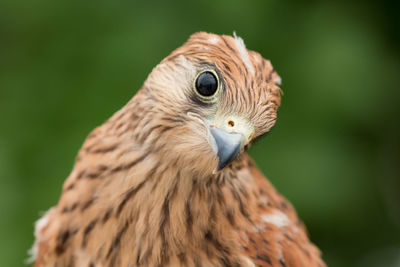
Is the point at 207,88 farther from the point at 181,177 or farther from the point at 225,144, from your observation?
the point at 181,177

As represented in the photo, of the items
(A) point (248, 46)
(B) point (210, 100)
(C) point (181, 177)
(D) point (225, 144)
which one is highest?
(A) point (248, 46)

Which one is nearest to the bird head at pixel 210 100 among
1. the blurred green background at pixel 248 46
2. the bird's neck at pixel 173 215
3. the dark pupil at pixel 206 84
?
the dark pupil at pixel 206 84

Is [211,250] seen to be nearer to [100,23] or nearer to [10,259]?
[10,259]

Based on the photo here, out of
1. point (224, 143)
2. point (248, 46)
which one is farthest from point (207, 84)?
point (248, 46)

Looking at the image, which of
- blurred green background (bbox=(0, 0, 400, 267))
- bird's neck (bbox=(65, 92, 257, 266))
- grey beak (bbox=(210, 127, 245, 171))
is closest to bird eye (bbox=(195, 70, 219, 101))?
grey beak (bbox=(210, 127, 245, 171))

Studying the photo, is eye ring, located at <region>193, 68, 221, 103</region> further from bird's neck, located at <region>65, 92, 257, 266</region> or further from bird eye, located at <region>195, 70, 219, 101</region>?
bird's neck, located at <region>65, 92, 257, 266</region>

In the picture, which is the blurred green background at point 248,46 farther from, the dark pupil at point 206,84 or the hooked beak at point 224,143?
the hooked beak at point 224,143
